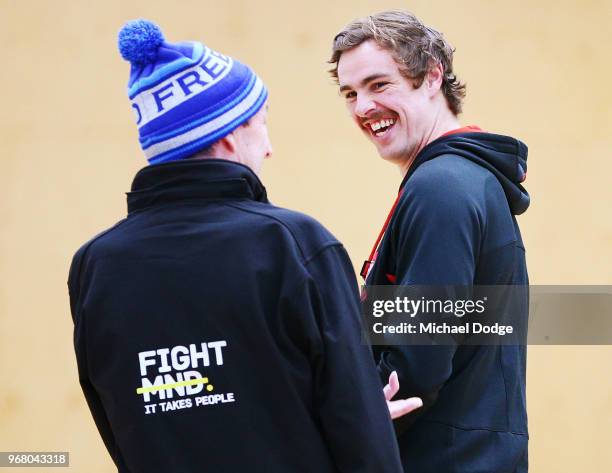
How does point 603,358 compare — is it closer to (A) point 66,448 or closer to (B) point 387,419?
(A) point 66,448

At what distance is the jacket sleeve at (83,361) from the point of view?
175cm

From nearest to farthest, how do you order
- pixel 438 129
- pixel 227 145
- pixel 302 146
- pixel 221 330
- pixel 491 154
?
Answer: pixel 221 330 → pixel 227 145 → pixel 491 154 → pixel 438 129 → pixel 302 146

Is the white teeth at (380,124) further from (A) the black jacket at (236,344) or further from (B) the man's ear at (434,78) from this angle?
(A) the black jacket at (236,344)

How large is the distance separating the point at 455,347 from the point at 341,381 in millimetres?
532

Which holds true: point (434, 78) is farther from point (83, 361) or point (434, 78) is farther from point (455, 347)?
point (83, 361)

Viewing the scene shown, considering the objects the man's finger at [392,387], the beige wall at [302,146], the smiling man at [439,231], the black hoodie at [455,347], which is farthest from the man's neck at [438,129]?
the beige wall at [302,146]

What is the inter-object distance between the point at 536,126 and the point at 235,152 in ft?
10.3

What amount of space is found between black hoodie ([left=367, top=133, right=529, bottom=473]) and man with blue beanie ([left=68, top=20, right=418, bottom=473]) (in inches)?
16.5

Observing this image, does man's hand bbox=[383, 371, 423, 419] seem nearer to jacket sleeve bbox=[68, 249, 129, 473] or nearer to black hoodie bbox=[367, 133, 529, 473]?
black hoodie bbox=[367, 133, 529, 473]

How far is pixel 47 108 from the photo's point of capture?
15.1ft

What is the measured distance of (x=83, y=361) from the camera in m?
1.77

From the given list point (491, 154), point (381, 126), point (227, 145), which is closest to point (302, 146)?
point (381, 126)

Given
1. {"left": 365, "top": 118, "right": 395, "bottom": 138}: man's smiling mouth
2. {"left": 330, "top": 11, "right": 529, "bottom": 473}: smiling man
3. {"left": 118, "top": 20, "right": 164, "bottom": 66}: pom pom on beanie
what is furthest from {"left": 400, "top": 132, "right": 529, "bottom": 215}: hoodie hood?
{"left": 118, "top": 20, "right": 164, "bottom": 66}: pom pom on beanie

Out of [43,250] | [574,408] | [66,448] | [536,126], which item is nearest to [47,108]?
[43,250]
